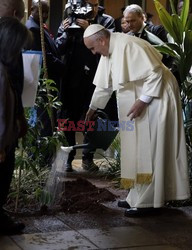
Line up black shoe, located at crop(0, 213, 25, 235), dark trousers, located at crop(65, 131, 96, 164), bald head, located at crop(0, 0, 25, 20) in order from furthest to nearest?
dark trousers, located at crop(65, 131, 96, 164)
bald head, located at crop(0, 0, 25, 20)
black shoe, located at crop(0, 213, 25, 235)

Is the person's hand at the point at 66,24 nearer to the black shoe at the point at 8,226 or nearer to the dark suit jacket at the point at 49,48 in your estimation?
the dark suit jacket at the point at 49,48

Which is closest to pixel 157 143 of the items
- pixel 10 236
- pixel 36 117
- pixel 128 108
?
pixel 128 108

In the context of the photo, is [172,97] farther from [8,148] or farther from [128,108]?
[8,148]

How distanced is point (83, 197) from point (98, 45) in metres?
1.41

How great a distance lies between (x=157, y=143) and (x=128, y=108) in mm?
377

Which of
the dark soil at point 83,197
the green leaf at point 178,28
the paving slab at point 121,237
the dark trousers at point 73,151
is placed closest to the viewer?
the paving slab at point 121,237

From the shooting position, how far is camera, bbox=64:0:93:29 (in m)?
6.27

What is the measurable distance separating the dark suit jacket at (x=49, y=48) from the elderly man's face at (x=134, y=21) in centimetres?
87

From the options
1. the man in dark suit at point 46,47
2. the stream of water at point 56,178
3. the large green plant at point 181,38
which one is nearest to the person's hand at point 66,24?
the man in dark suit at point 46,47

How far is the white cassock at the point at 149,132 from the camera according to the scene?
4.62m

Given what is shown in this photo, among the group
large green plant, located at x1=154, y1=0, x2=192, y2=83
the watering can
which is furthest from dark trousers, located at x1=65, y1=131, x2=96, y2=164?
large green plant, located at x1=154, y1=0, x2=192, y2=83

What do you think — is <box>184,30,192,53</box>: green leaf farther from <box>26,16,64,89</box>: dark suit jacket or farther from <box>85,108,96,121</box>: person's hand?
<box>26,16,64,89</box>: dark suit jacket

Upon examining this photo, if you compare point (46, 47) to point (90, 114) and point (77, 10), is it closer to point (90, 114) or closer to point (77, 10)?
point (77, 10)

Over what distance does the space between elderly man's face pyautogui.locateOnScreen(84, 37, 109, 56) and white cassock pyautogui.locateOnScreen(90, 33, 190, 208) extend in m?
0.04
